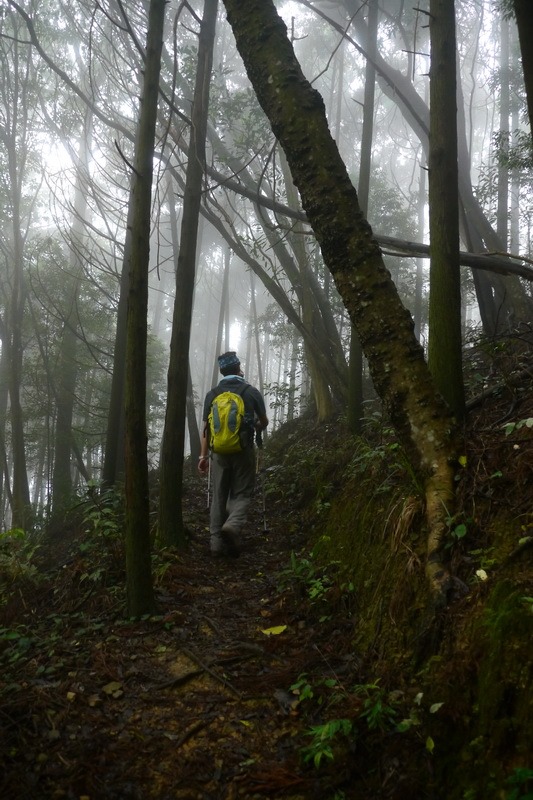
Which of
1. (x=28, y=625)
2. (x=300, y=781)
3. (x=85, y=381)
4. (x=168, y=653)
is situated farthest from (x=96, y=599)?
(x=85, y=381)

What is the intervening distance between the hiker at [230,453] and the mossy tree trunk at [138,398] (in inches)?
61.4

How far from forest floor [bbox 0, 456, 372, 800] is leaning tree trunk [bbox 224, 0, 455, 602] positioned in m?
1.29

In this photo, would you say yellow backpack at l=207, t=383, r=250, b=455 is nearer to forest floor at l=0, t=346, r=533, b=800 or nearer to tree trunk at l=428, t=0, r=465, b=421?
forest floor at l=0, t=346, r=533, b=800

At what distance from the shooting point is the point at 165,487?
201 inches

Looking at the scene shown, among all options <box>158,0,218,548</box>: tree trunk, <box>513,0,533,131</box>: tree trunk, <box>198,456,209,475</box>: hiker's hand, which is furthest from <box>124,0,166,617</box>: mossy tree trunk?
<box>513,0,533,131</box>: tree trunk

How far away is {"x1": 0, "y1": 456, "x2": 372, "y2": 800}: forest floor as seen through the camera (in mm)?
2207

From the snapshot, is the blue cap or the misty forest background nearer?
the misty forest background

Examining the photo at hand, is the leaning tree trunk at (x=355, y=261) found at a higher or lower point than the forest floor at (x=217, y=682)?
higher

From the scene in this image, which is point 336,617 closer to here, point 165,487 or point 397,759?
point 397,759

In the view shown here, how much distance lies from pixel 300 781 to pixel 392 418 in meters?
2.03

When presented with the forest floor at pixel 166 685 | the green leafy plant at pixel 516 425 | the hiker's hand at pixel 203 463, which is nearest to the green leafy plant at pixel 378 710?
the forest floor at pixel 166 685

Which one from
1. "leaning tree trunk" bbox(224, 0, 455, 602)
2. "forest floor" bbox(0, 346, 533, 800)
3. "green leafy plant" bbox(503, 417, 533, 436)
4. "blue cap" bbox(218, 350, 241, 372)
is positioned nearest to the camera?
"forest floor" bbox(0, 346, 533, 800)

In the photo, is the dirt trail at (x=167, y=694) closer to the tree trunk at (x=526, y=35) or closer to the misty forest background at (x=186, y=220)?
the misty forest background at (x=186, y=220)

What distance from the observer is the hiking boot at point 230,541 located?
16.9 feet
